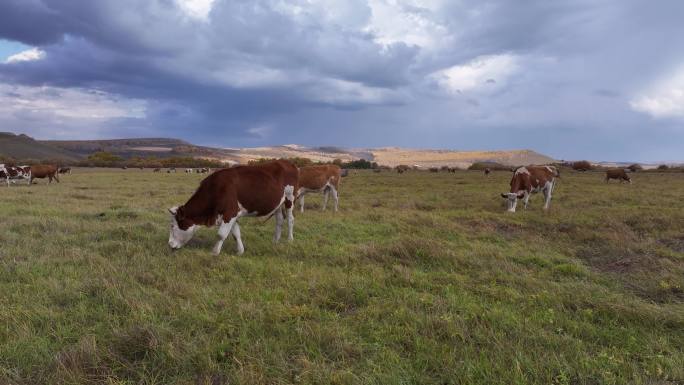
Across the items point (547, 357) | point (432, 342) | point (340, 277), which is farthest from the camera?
point (340, 277)

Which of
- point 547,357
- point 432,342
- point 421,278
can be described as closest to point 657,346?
point 547,357

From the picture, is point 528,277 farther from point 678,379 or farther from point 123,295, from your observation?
point 123,295

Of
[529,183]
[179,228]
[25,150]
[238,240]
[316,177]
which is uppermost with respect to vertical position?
[529,183]

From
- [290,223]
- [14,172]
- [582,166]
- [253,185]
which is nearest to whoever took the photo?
[253,185]

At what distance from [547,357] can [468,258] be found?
158 inches

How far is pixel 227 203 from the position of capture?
8.46 metres

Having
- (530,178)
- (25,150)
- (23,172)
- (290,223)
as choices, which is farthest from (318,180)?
(25,150)

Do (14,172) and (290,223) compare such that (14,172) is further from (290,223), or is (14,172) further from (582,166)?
(582,166)

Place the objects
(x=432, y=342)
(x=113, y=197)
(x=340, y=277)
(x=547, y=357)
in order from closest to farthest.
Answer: (x=547, y=357), (x=432, y=342), (x=340, y=277), (x=113, y=197)

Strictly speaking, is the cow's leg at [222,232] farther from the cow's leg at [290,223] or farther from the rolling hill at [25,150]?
the rolling hill at [25,150]

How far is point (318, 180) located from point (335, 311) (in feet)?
39.4

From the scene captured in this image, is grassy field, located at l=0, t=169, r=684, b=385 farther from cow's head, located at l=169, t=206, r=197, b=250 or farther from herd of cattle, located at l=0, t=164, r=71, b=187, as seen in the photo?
herd of cattle, located at l=0, t=164, r=71, b=187

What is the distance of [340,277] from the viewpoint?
6.65 metres

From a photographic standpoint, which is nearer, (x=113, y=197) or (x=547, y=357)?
(x=547, y=357)
